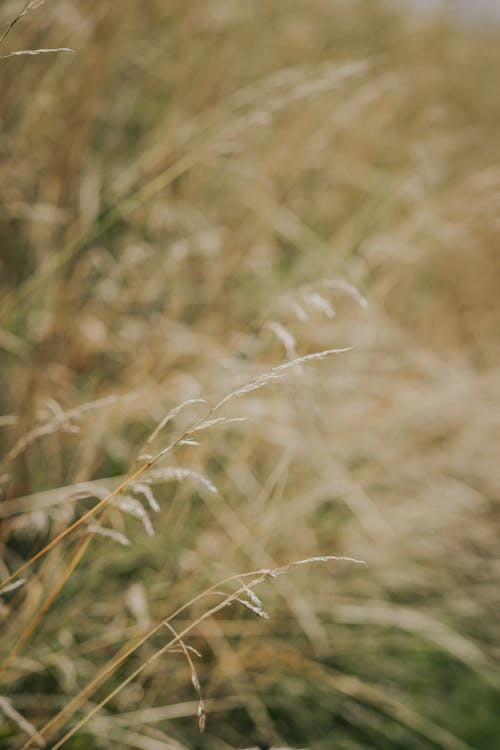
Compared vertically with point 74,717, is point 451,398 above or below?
below

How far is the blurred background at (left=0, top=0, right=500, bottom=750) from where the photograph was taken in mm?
1260

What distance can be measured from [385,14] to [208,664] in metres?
4.18

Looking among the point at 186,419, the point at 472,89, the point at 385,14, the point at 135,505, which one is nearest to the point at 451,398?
the point at 186,419

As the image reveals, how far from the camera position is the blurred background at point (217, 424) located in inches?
49.6

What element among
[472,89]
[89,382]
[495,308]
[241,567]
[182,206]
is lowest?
[495,308]

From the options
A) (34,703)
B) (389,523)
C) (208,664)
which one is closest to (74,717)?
(34,703)

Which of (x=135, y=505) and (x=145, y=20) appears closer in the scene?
(x=135, y=505)

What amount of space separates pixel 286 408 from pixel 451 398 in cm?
48

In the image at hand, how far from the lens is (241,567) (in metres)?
1.39

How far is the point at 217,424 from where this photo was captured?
3.87 feet

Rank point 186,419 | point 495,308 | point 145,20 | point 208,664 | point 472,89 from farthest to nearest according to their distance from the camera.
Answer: point 472,89 < point 495,308 < point 145,20 < point 186,419 < point 208,664

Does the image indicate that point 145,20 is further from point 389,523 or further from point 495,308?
point 495,308

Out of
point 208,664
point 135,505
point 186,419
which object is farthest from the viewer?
point 186,419

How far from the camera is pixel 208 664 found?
1353 millimetres
